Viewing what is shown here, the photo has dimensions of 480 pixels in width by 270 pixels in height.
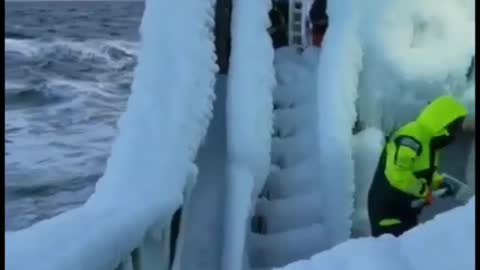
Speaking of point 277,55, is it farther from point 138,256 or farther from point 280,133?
point 138,256

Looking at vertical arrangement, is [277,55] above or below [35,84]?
above

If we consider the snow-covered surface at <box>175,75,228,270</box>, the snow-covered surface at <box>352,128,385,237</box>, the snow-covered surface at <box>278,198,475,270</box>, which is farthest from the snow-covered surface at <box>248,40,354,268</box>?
the snow-covered surface at <box>278,198,475,270</box>

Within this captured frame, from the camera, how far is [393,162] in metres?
4.33

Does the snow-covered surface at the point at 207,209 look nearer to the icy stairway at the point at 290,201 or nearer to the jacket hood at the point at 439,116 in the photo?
the icy stairway at the point at 290,201

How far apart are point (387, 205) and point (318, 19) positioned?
1540mm

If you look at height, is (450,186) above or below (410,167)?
below

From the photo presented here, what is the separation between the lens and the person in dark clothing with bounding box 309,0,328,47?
5770 millimetres

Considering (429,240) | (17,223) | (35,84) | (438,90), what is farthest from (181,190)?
(35,84)

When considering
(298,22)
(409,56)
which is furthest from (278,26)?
(409,56)

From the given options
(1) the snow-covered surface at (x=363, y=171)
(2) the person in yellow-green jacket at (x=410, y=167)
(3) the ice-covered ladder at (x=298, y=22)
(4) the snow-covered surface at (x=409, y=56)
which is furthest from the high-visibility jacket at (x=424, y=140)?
(3) the ice-covered ladder at (x=298, y=22)

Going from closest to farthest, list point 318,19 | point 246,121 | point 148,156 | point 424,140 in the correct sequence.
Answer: point 148,156 → point 424,140 → point 246,121 → point 318,19

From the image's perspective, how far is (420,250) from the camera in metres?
1.96

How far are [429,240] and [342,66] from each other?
305 cm

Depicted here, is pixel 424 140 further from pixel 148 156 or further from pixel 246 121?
pixel 148 156
